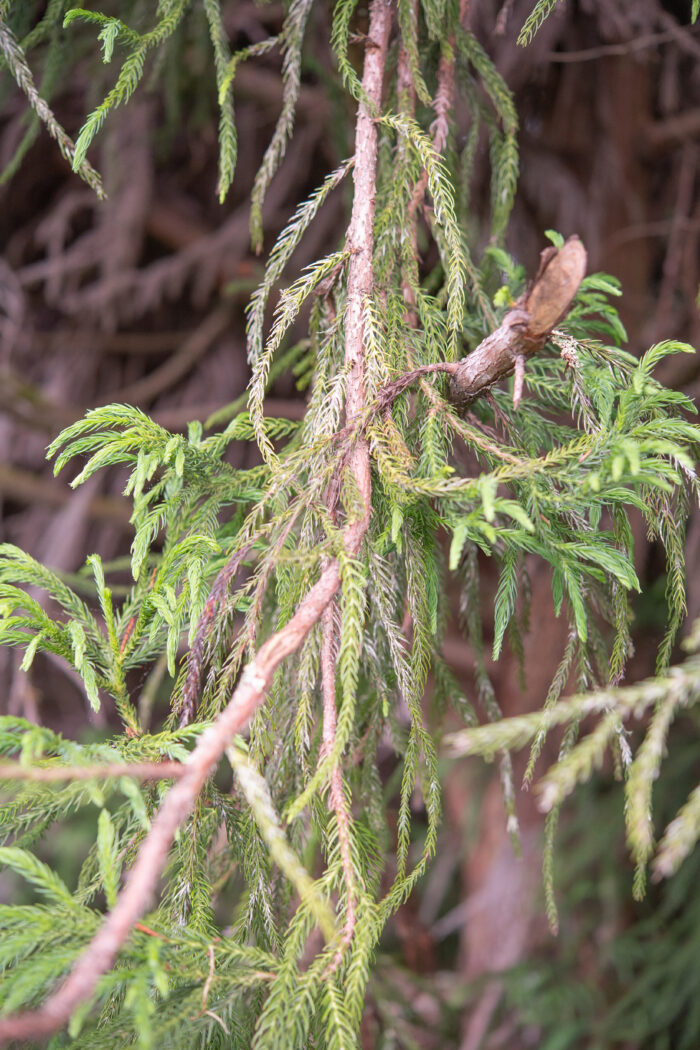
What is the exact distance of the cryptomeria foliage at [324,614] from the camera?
68 centimetres

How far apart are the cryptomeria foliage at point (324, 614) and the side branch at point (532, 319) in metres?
0.05

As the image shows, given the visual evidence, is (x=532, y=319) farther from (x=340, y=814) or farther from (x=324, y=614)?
(x=340, y=814)

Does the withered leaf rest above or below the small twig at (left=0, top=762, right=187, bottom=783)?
above

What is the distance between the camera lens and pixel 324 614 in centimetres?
81

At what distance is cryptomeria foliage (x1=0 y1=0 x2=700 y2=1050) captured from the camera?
68 cm

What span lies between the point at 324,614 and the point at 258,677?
0.16 metres

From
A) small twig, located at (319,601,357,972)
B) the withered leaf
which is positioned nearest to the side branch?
the withered leaf

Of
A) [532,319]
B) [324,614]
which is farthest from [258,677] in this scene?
[532,319]

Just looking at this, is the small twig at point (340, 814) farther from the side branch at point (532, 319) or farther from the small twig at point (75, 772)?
the side branch at point (532, 319)

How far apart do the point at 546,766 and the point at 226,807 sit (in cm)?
153

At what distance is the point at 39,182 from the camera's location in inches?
125

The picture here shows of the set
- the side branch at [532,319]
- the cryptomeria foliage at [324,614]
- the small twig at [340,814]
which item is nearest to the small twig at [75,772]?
the cryptomeria foliage at [324,614]

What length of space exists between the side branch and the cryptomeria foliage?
0.16 ft

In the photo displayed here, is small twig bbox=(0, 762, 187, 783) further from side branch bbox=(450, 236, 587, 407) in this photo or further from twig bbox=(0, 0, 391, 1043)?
side branch bbox=(450, 236, 587, 407)
